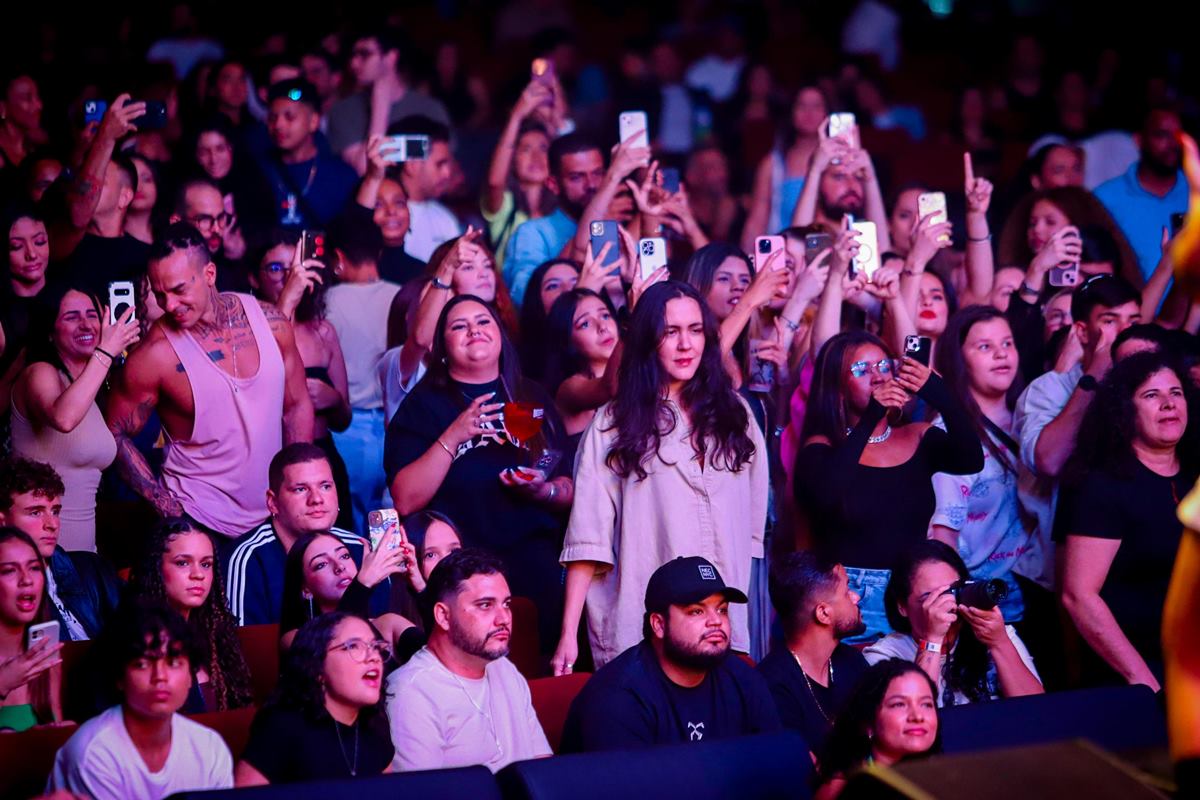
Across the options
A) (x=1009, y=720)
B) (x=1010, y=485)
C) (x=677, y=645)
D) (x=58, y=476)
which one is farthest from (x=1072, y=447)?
(x=58, y=476)

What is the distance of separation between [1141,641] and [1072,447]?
0.60 metres

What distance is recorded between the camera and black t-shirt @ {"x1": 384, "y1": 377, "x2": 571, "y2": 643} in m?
4.63

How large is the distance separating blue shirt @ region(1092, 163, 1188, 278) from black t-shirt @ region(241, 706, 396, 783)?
4121 millimetres

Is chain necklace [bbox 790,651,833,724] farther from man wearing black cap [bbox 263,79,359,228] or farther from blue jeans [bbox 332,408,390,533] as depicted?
man wearing black cap [bbox 263,79,359,228]

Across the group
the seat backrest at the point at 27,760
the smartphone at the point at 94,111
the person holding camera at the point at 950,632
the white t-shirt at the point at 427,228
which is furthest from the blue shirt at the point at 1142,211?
the seat backrest at the point at 27,760

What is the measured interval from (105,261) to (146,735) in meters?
2.35

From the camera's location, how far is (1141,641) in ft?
14.6

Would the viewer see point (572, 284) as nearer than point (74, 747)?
No

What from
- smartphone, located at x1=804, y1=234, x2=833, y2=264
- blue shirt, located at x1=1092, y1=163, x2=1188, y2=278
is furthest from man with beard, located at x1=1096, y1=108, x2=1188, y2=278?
smartphone, located at x1=804, y1=234, x2=833, y2=264

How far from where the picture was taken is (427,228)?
6586 mm

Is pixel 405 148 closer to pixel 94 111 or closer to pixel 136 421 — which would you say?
pixel 94 111

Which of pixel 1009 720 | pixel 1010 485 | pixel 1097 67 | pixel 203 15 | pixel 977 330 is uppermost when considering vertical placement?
pixel 203 15

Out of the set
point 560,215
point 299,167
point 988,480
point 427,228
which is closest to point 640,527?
point 988,480

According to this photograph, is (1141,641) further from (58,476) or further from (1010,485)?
(58,476)
